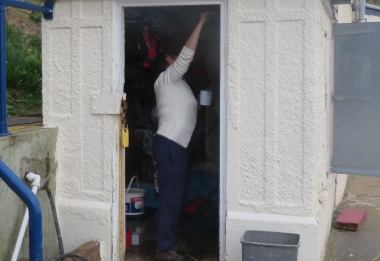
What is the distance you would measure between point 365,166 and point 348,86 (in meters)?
0.90

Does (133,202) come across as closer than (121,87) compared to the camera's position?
No

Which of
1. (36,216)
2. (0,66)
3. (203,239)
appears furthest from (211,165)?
(36,216)

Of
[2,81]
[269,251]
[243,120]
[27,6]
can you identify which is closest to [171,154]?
[243,120]

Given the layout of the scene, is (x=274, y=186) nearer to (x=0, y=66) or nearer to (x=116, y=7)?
(x=116, y=7)

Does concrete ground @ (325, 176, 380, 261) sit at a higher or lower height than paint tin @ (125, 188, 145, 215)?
lower

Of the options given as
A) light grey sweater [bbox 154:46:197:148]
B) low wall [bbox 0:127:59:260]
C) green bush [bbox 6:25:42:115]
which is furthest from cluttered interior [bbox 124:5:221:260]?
green bush [bbox 6:25:42:115]

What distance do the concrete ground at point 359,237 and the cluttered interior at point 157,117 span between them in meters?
1.34

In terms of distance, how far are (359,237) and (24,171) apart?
13.0 feet

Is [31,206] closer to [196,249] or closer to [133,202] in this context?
[133,202]

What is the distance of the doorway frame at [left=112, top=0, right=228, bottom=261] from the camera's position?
4602 mm

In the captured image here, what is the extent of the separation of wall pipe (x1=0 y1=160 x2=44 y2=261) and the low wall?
1.10m

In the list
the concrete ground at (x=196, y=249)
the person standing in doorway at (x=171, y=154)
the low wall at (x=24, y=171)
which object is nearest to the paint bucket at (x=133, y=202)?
the concrete ground at (x=196, y=249)

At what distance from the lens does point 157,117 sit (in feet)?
21.1

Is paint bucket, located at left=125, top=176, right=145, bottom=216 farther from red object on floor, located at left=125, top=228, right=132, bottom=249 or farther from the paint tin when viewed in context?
red object on floor, located at left=125, top=228, right=132, bottom=249
